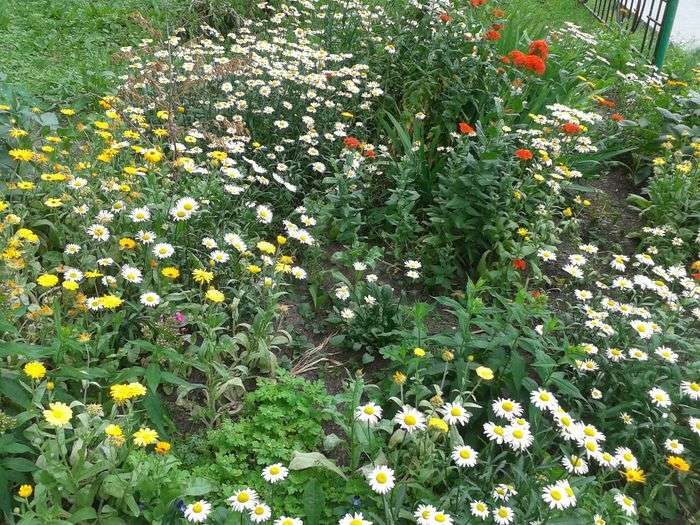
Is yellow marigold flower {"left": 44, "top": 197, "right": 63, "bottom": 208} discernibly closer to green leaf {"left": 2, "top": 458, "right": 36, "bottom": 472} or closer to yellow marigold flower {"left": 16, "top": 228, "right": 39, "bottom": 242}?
yellow marigold flower {"left": 16, "top": 228, "right": 39, "bottom": 242}

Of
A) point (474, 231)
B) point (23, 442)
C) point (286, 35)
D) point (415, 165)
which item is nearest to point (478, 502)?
point (23, 442)

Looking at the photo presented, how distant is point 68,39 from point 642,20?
301 inches

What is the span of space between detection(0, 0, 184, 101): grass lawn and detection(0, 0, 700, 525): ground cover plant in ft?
1.68

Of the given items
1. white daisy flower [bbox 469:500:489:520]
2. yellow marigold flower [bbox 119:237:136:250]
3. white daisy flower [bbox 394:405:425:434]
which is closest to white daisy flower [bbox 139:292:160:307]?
yellow marigold flower [bbox 119:237:136:250]

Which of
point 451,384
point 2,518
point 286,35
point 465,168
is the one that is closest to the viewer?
point 2,518

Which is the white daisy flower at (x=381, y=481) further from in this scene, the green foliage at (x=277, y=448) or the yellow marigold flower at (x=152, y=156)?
the yellow marigold flower at (x=152, y=156)

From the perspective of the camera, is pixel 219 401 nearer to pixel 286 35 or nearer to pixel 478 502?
pixel 478 502

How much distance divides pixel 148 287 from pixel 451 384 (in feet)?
4.63

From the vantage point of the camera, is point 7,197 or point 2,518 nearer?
point 2,518

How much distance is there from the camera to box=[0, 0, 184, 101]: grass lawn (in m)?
5.60

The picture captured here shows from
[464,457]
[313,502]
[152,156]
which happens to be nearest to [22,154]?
[152,156]

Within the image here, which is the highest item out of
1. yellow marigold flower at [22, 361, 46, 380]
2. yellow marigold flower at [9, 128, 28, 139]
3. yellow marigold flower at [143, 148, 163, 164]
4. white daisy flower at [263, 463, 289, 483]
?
yellow marigold flower at [9, 128, 28, 139]

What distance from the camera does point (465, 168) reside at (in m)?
3.70

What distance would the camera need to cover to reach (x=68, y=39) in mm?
6578
